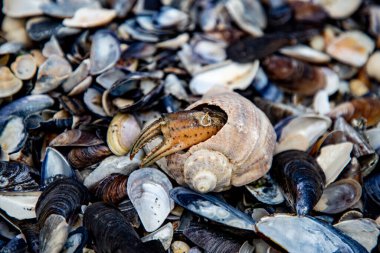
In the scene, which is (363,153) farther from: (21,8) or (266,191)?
(21,8)

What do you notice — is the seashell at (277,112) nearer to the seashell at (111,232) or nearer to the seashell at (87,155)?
the seashell at (87,155)

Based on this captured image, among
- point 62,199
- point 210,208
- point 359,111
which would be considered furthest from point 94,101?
point 359,111

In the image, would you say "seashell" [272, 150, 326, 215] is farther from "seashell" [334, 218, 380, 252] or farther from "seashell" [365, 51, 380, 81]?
"seashell" [365, 51, 380, 81]

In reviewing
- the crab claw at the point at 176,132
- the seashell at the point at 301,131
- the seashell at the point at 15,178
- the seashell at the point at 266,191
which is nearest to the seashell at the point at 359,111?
the seashell at the point at 301,131

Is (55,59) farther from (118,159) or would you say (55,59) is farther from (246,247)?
(246,247)

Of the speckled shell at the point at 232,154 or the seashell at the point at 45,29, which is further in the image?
the seashell at the point at 45,29

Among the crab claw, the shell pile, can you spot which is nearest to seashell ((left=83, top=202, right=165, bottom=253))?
the shell pile
